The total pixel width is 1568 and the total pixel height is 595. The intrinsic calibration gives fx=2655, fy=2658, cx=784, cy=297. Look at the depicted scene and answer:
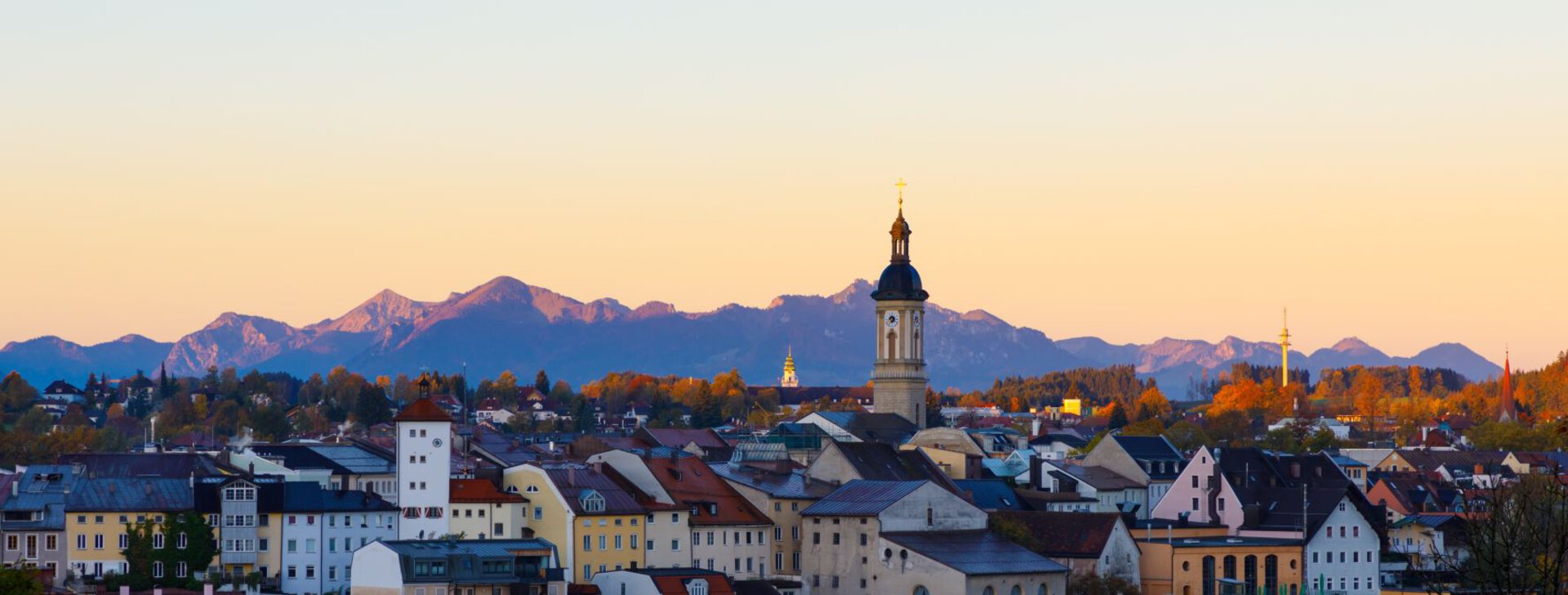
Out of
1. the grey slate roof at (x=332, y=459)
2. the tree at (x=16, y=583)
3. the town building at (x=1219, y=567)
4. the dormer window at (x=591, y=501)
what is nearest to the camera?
the tree at (x=16, y=583)

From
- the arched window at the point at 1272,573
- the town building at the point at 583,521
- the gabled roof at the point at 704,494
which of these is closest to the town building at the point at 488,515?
the town building at the point at 583,521

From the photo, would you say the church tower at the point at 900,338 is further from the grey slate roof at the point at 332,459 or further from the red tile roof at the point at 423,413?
the red tile roof at the point at 423,413

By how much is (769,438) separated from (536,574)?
38294 millimetres

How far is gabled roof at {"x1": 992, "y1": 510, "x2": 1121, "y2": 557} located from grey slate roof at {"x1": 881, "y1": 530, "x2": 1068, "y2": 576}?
6.98 feet

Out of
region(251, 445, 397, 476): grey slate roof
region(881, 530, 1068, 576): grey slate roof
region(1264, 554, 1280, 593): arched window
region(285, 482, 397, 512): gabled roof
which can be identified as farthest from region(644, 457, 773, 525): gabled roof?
region(1264, 554, 1280, 593): arched window

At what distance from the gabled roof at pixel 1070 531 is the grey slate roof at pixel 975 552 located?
213cm

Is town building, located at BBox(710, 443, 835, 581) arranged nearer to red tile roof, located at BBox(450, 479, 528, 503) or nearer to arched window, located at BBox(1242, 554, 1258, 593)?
red tile roof, located at BBox(450, 479, 528, 503)

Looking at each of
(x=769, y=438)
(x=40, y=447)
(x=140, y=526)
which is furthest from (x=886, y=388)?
(x=140, y=526)

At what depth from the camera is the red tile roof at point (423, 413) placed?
9031 centimetres

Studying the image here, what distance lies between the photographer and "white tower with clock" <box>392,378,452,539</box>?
8806 cm

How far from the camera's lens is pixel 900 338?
156 meters

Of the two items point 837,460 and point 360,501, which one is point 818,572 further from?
point 360,501

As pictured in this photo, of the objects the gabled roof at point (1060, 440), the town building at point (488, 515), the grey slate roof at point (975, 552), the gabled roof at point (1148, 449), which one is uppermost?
the gabled roof at point (1060, 440)

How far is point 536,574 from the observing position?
263 ft
